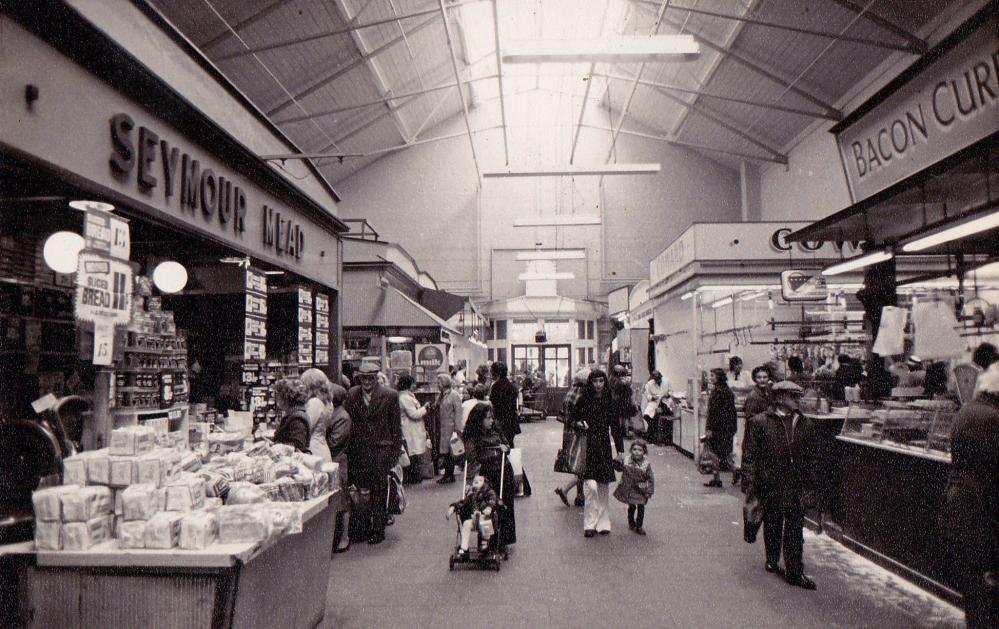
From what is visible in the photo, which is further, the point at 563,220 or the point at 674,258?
the point at 563,220

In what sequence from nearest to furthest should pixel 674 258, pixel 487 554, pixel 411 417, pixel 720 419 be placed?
pixel 487 554 < pixel 411 417 < pixel 720 419 < pixel 674 258

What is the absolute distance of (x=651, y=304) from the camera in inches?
651

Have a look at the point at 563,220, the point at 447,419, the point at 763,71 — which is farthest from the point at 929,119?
the point at 563,220

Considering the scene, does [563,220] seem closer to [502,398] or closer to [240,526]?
[502,398]

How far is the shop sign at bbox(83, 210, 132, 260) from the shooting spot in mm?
3266

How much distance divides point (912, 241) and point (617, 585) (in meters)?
3.88

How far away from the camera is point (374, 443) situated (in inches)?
238

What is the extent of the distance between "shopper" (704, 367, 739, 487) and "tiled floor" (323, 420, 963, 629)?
183 cm

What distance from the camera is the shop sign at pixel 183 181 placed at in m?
Answer: 4.05

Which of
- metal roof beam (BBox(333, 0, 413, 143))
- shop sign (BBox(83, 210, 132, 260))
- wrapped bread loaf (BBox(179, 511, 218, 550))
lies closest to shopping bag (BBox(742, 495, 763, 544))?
wrapped bread loaf (BBox(179, 511, 218, 550))

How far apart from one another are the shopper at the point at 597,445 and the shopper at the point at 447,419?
3.17 meters

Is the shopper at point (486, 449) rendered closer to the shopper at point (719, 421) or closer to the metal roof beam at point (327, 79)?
the shopper at point (719, 421)

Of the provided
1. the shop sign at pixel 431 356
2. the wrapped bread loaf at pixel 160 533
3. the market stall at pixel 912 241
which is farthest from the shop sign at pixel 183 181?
the shop sign at pixel 431 356

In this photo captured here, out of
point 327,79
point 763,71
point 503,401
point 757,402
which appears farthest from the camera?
point 763,71
